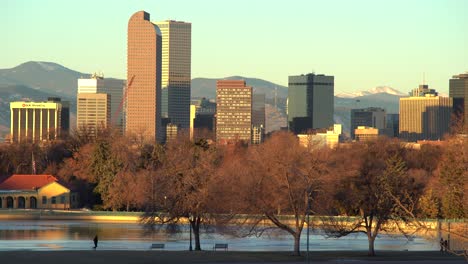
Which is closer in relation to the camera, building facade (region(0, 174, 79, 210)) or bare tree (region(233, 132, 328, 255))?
bare tree (region(233, 132, 328, 255))

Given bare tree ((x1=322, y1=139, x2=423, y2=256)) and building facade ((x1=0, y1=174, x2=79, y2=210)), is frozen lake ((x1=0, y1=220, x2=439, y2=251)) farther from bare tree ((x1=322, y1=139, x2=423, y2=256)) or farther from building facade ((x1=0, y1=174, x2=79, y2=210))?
building facade ((x1=0, y1=174, x2=79, y2=210))

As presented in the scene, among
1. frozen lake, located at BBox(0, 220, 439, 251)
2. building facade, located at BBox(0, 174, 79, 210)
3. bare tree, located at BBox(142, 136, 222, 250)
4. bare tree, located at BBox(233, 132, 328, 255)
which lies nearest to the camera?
bare tree, located at BBox(233, 132, 328, 255)

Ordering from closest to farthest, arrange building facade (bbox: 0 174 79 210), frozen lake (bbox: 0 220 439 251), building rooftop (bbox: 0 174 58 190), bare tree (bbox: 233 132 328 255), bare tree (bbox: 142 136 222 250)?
bare tree (bbox: 233 132 328 255) → bare tree (bbox: 142 136 222 250) → frozen lake (bbox: 0 220 439 251) → building facade (bbox: 0 174 79 210) → building rooftop (bbox: 0 174 58 190)

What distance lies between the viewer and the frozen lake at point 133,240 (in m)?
84.8

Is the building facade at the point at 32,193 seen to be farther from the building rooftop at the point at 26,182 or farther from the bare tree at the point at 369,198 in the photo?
the bare tree at the point at 369,198

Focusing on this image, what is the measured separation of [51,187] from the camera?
144 meters

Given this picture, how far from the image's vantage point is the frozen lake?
8481 cm
